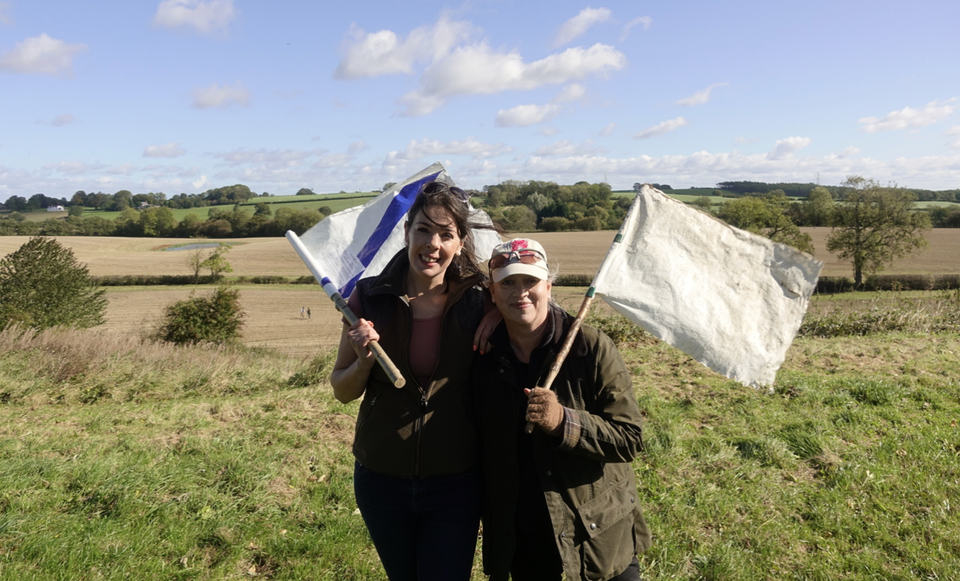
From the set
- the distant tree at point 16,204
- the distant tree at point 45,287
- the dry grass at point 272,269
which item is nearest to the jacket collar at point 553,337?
the dry grass at point 272,269

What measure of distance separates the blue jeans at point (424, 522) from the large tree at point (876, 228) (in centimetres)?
4957

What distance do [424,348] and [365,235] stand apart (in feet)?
4.81

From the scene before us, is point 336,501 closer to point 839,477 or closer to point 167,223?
point 839,477

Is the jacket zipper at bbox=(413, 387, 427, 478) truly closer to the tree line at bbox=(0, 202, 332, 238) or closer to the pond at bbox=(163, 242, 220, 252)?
the pond at bbox=(163, 242, 220, 252)

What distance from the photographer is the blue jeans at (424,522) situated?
2.43 m

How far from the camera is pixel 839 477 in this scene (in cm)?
501

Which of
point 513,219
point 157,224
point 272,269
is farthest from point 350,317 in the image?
point 157,224

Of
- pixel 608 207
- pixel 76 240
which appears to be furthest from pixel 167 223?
pixel 608 207

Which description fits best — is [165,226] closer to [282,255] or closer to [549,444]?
[282,255]

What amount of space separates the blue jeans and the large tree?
49.6m

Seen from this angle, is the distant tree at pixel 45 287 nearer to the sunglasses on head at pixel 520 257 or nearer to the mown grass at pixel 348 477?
the mown grass at pixel 348 477

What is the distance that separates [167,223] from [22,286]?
62498 mm

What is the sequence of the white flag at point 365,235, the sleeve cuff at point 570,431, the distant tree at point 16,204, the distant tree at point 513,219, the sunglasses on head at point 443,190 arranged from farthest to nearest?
the distant tree at point 16,204 < the distant tree at point 513,219 < the white flag at point 365,235 < the sunglasses on head at point 443,190 < the sleeve cuff at point 570,431

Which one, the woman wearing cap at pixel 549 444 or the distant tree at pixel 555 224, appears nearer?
the woman wearing cap at pixel 549 444
